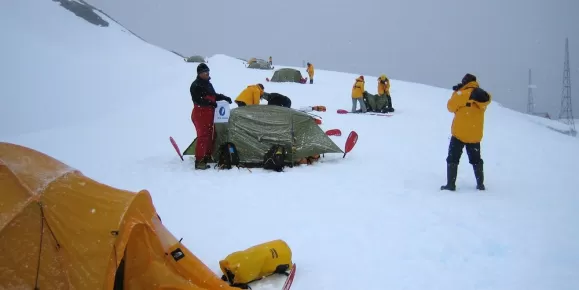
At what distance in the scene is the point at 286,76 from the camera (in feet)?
83.9

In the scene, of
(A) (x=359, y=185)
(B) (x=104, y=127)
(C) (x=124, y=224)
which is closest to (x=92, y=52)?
(B) (x=104, y=127)

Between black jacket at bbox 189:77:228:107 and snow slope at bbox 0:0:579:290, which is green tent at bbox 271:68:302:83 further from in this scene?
black jacket at bbox 189:77:228:107

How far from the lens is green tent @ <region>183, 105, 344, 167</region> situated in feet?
24.3

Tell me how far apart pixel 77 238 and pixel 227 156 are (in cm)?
465

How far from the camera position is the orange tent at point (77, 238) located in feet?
8.04

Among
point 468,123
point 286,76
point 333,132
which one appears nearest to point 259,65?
point 286,76

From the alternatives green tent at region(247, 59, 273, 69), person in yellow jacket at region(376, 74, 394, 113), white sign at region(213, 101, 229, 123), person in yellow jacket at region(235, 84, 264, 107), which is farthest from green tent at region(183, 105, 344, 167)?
green tent at region(247, 59, 273, 69)

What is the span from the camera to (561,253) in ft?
12.5

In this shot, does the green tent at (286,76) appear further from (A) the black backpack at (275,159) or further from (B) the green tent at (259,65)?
(A) the black backpack at (275,159)

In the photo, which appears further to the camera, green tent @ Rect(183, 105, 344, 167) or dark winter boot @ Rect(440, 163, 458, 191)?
green tent @ Rect(183, 105, 344, 167)

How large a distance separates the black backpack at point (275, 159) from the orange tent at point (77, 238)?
417 centimetres

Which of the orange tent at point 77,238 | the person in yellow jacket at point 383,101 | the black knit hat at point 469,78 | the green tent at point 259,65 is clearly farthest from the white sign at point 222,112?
the green tent at point 259,65

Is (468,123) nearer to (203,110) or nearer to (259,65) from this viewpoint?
(203,110)

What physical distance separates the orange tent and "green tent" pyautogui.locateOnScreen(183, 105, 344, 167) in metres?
4.38
